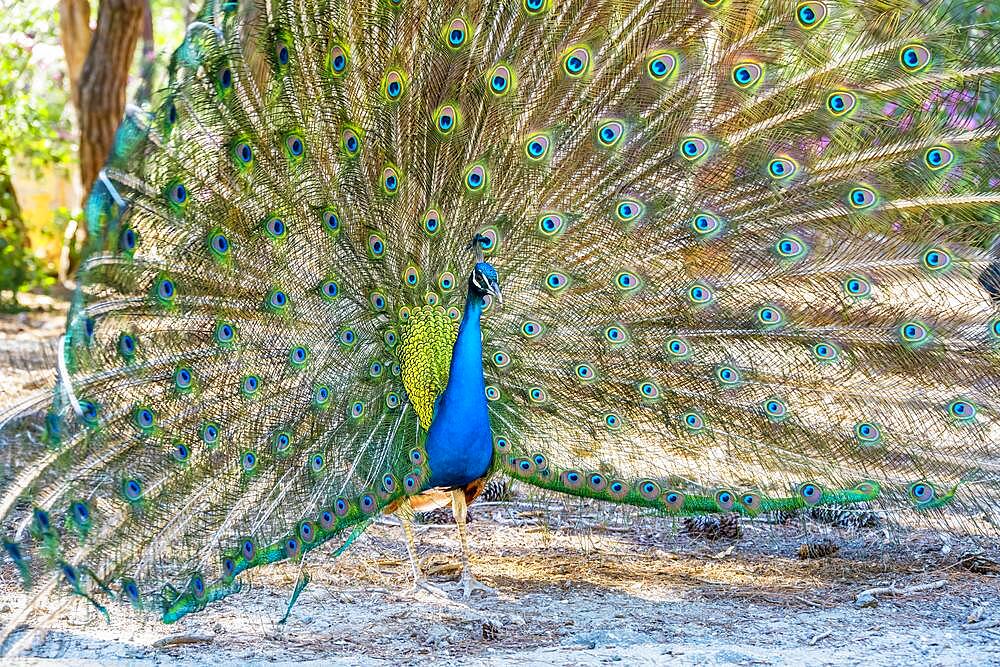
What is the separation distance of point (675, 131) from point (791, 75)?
0.49 m

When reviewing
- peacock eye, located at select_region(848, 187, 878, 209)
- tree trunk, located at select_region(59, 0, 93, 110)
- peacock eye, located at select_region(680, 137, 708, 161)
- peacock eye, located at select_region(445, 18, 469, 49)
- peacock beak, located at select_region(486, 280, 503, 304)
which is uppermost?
tree trunk, located at select_region(59, 0, 93, 110)

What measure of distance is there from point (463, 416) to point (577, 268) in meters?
0.78

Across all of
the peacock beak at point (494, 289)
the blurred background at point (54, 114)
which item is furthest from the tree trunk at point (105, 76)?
the peacock beak at point (494, 289)

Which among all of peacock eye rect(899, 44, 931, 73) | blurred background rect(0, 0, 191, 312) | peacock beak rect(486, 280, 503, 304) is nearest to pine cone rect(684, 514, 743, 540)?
peacock beak rect(486, 280, 503, 304)

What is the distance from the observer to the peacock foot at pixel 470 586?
16.2 feet

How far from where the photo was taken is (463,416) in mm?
4504

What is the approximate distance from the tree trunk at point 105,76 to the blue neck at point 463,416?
7676 millimetres

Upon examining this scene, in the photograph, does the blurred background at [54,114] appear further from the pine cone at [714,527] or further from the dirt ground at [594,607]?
the pine cone at [714,527]

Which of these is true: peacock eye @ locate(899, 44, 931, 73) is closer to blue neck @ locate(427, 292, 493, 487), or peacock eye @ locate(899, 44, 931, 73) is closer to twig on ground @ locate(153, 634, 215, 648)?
blue neck @ locate(427, 292, 493, 487)

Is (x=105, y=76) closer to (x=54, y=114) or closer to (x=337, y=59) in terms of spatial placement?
(x=54, y=114)

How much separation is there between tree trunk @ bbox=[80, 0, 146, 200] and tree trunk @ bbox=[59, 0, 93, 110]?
2.59 feet

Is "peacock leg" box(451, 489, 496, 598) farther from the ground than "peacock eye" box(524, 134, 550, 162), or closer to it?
closer to it

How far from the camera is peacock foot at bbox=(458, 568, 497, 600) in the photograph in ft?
16.2

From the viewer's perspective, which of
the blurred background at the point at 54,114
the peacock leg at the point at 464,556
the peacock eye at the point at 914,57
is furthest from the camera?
the blurred background at the point at 54,114
